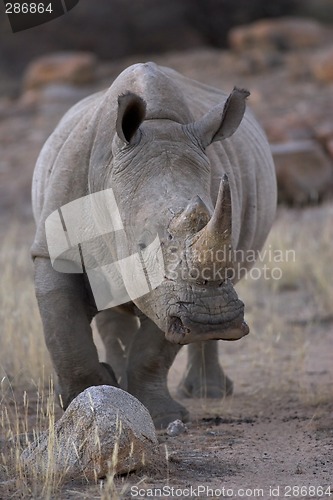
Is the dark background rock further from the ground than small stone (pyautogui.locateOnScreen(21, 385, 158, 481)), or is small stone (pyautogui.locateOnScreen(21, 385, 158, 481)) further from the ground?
the dark background rock

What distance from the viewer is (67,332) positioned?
19.1 feet

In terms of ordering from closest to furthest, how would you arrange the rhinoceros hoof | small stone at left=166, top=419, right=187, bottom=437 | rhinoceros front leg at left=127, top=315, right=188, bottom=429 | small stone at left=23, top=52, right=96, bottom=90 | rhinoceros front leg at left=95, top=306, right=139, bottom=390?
small stone at left=166, top=419, right=187, bottom=437, rhinoceros front leg at left=127, top=315, right=188, bottom=429, the rhinoceros hoof, rhinoceros front leg at left=95, top=306, right=139, bottom=390, small stone at left=23, top=52, right=96, bottom=90

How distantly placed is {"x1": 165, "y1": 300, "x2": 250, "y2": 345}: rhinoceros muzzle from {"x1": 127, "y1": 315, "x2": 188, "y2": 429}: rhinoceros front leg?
4.24 feet

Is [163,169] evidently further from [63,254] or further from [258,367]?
[258,367]

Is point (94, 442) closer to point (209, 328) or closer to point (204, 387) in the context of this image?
point (209, 328)

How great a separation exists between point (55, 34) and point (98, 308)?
18.0 meters

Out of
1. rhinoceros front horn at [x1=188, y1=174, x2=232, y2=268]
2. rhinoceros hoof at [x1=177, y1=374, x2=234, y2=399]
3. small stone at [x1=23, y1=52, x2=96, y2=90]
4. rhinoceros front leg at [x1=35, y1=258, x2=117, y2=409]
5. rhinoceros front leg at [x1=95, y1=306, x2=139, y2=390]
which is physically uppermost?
small stone at [x1=23, y1=52, x2=96, y2=90]

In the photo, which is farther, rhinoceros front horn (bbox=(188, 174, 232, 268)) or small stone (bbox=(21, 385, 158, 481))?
rhinoceros front horn (bbox=(188, 174, 232, 268))

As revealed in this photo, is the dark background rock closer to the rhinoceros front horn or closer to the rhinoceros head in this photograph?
the rhinoceros head

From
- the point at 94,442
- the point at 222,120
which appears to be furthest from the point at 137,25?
the point at 94,442

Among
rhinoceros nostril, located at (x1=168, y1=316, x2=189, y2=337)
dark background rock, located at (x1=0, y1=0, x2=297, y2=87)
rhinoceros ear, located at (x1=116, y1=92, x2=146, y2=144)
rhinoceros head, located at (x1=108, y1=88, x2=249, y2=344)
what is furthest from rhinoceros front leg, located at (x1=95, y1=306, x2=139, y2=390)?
dark background rock, located at (x1=0, y1=0, x2=297, y2=87)

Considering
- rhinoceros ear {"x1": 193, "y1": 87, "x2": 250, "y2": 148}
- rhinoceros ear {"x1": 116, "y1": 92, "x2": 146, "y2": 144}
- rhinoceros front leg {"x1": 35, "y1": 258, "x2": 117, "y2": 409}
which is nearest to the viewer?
rhinoceros ear {"x1": 116, "y1": 92, "x2": 146, "y2": 144}

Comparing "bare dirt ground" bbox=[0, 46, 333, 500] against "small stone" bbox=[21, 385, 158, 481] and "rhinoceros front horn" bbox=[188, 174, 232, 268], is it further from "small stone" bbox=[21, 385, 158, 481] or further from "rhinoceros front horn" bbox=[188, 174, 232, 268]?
"rhinoceros front horn" bbox=[188, 174, 232, 268]

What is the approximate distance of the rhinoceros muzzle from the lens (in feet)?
Answer: 15.3
